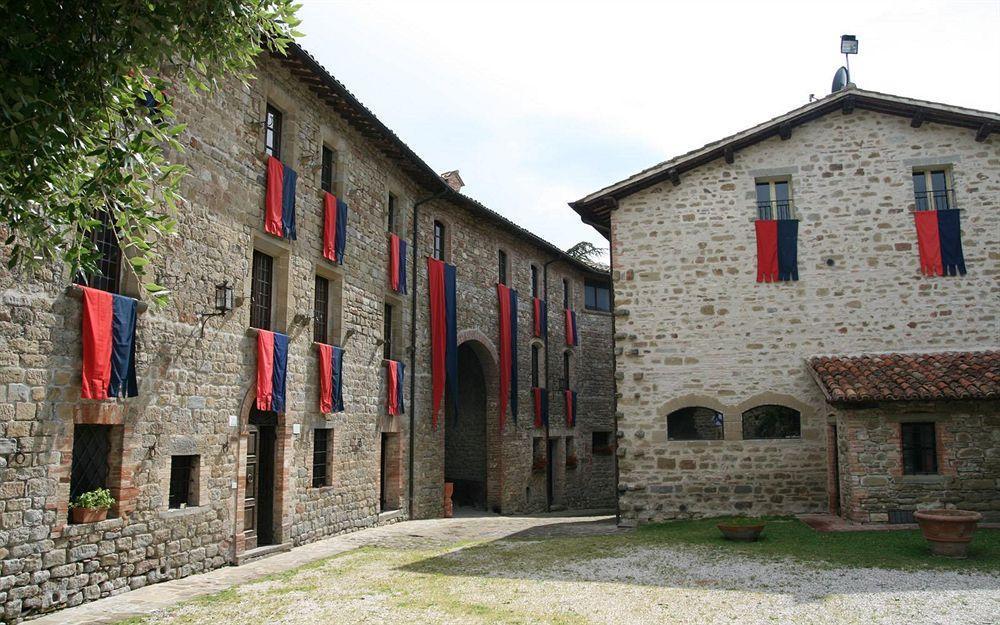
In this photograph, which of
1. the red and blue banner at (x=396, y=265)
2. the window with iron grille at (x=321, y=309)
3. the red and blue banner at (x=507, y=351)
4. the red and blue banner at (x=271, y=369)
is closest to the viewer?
the red and blue banner at (x=271, y=369)

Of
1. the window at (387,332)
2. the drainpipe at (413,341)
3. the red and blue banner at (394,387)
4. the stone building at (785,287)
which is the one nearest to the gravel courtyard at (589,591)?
the stone building at (785,287)

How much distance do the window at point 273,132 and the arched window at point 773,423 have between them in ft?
35.2

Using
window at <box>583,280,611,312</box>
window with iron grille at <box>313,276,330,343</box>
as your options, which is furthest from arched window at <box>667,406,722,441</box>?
window at <box>583,280,611,312</box>

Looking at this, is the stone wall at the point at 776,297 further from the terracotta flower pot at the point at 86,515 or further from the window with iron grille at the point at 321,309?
the terracotta flower pot at the point at 86,515

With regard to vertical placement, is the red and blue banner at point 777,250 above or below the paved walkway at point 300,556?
above

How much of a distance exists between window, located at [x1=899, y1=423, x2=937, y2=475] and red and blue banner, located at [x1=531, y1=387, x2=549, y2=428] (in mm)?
12543

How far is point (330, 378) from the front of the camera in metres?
14.9

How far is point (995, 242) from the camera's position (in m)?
15.6

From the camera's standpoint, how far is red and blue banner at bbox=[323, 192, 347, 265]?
15.0 metres

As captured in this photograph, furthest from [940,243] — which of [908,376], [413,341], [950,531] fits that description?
[413,341]

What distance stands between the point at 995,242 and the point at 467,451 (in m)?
14.7

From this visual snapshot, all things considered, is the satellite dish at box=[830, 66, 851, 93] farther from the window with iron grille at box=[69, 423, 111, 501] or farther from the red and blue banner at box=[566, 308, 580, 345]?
the window with iron grille at box=[69, 423, 111, 501]

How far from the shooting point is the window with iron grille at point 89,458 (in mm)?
9578

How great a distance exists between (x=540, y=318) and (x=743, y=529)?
13.5 m
